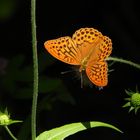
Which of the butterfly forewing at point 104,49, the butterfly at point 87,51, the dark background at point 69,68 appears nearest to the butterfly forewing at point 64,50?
the butterfly at point 87,51

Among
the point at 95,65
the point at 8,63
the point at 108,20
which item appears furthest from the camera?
the point at 108,20

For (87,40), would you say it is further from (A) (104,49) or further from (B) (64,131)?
(B) (64,131)

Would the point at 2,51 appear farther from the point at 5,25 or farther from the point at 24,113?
the point at 24,113

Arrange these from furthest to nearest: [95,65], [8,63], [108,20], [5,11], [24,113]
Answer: [108,20] → [24,113] → [8,63] → [5,11] → [95,65]

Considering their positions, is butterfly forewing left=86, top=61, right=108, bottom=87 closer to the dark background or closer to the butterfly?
the butterfly

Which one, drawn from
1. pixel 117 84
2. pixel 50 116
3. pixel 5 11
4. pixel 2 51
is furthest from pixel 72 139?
pixel 5 11

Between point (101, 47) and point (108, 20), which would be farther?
point (108, 20)
